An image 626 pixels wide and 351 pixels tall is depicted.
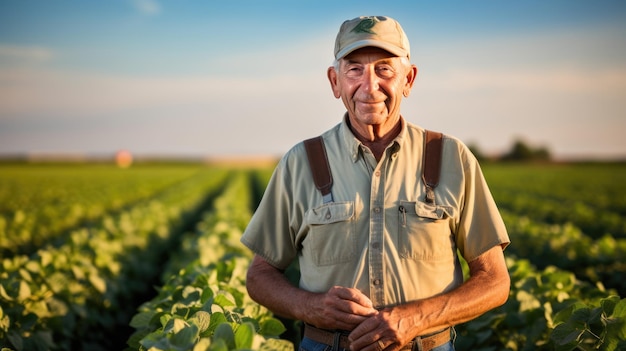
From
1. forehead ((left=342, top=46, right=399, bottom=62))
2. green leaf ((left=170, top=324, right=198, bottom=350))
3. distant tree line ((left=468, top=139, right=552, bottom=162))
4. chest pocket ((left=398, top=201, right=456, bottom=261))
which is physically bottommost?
distant tree line ((left=468, top=139, right=552, bottom=162))

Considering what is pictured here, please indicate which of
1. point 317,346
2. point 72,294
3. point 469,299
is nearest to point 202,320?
point 317,346

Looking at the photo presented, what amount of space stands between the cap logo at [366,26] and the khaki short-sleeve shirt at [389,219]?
1.38ft

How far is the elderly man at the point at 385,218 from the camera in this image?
2285 millimetres

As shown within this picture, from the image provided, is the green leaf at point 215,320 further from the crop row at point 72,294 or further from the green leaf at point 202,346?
the crop row at point 72,294

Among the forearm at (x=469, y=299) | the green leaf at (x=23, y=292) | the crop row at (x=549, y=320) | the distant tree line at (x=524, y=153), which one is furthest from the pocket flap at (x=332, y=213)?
the distant tree line at (x=524, y=153)

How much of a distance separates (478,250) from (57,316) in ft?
12.2

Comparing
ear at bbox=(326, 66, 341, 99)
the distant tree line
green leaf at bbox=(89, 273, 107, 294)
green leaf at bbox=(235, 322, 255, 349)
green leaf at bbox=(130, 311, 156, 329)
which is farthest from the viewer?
the distant tree line

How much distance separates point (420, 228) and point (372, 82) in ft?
2.05

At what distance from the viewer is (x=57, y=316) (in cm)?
470

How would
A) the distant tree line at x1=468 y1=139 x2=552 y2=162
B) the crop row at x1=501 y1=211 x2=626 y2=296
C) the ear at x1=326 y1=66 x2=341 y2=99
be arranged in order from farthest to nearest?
1. the distant tree line at x1=468 y1=139 x2=552 y2=162
2. the crop row at x1=501 y1=211 x2=626 y2=296
3. the ear at x1=326 y1=66 x2=341 y2=99

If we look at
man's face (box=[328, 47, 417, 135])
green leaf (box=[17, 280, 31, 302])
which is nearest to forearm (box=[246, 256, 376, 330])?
→ man's face (box=[328, 47, 417, 135])

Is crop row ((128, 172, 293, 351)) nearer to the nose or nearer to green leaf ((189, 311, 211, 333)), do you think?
green leaf ((189, 311, 211, 333))

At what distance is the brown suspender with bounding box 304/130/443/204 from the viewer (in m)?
2.37

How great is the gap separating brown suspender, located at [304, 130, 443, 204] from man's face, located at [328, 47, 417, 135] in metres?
0.21
